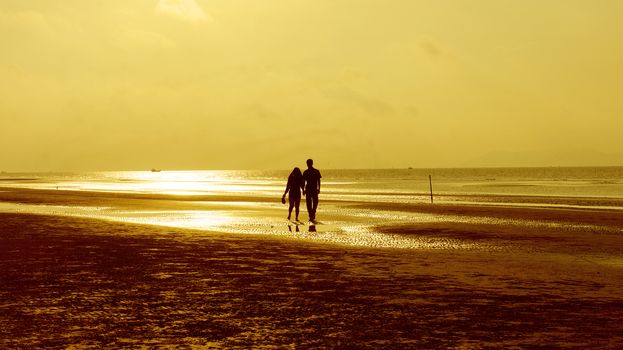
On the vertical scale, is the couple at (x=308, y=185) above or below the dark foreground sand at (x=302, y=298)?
above

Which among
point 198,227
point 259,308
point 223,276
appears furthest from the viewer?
point 198,227

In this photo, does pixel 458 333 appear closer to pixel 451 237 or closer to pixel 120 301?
pixel 120 301

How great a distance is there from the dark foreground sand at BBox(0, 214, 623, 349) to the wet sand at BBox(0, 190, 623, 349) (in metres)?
0.03

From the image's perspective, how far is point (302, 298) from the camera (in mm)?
10133

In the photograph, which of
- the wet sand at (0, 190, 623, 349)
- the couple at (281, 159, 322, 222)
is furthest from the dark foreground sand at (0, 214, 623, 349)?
the couple at (281, 159, 322, 222)

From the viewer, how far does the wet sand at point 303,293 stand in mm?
7773

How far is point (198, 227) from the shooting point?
23234 millimetres

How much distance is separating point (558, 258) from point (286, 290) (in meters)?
7.46

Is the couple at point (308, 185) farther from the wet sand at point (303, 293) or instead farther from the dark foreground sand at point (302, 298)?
the dark foreground sand at point (302, 298)

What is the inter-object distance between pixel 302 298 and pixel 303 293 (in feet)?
1.44

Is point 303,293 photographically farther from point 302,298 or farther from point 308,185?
point 308,185

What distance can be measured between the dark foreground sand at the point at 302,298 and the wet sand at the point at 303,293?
32 mm

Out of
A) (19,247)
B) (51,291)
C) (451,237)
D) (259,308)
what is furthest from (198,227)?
(259,308)

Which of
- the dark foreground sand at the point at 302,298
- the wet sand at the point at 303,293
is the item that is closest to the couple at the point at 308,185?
the wet sand at the point at 303,293
